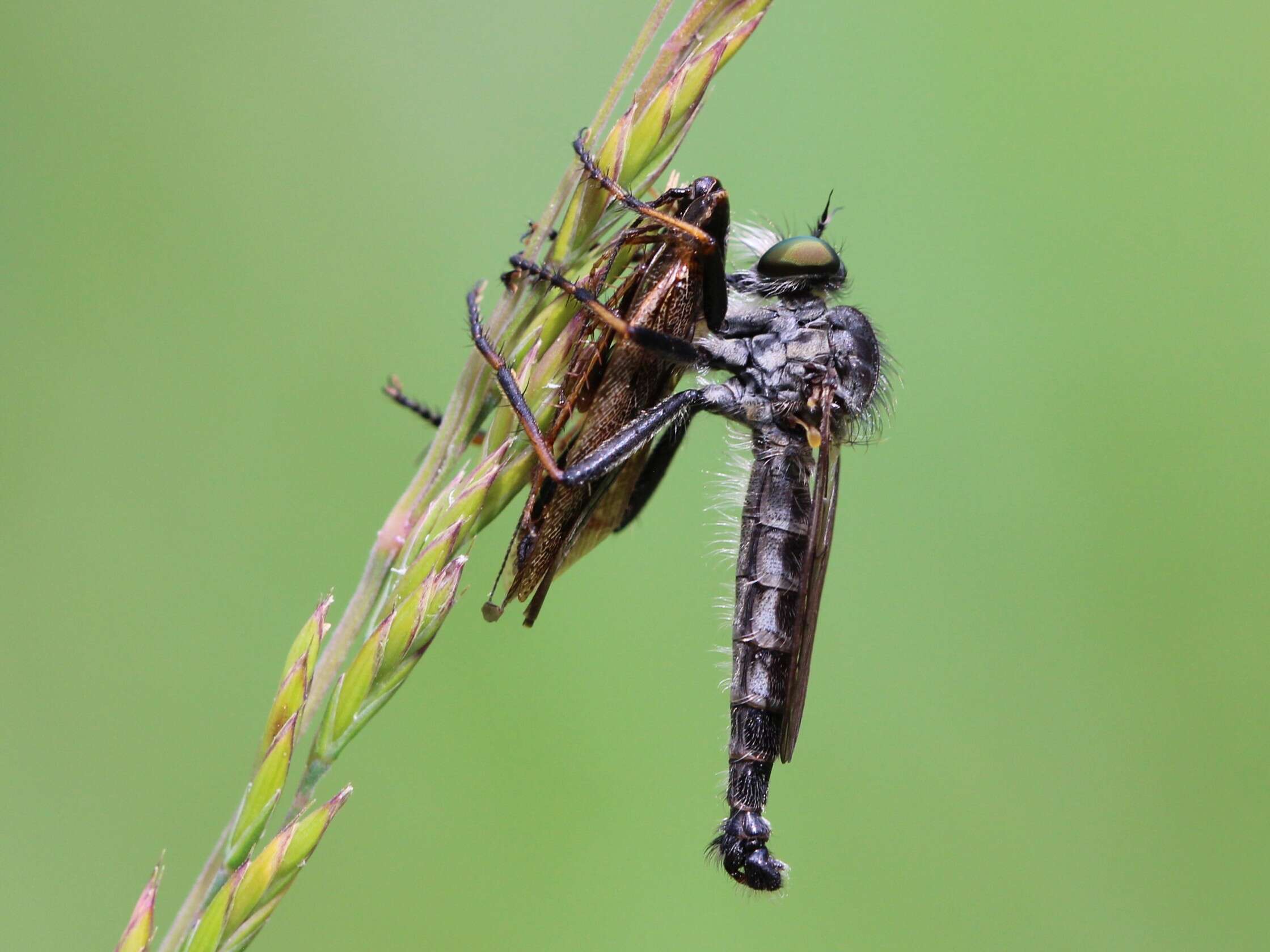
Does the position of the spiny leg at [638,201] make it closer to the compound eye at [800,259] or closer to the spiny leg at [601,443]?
the spiny leg at [601,443]

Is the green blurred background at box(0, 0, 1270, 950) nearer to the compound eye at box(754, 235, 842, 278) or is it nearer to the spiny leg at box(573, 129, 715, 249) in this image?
the compound eye at box(754, 235, 842, 278)

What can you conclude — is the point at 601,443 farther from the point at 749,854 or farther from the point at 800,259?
the point at 749,854

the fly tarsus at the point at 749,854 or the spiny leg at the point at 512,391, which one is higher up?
the spiny leg at the point at 512,391

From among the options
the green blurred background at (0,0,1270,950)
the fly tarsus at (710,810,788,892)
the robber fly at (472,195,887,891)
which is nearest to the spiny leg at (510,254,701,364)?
the robber fly at (472,195,887,891)

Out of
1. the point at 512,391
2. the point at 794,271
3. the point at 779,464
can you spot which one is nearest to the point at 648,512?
the point at 779,464

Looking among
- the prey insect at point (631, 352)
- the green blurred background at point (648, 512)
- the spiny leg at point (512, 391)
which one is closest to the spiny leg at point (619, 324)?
the prey insect at point (631, 352)

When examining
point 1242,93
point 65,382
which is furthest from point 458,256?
point 1242,93

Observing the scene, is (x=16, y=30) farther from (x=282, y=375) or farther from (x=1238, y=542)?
(x=1238, y=542)
